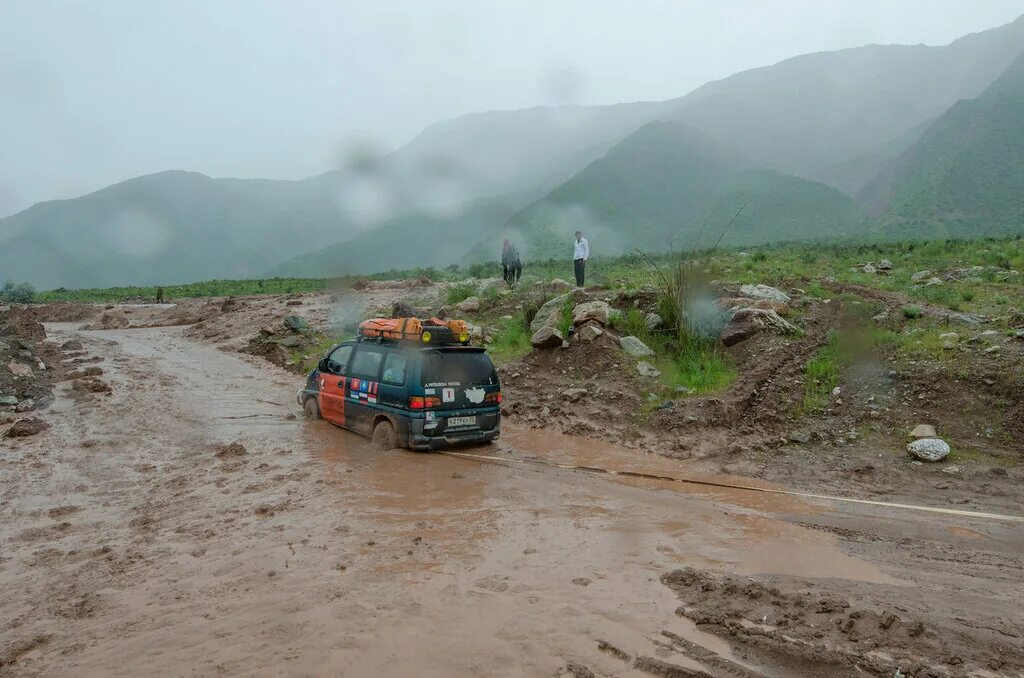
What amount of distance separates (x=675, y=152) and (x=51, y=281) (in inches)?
4719

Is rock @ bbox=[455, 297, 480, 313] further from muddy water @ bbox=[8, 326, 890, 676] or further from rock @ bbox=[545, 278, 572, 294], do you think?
muddy water @ bbox=[8, 326, 890, 676]

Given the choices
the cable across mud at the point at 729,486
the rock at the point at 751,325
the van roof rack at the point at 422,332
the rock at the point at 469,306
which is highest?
the rock at the point at 469,306

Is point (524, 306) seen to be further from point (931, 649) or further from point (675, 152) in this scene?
point (675, 152)

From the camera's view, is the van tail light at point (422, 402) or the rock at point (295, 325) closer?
the van tail light at point (422, 402)

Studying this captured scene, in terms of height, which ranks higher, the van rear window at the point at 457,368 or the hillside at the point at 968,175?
the hillside at the point at 968,175

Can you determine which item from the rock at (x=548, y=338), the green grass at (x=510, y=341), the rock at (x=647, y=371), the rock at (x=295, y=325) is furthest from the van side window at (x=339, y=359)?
the rock at (x=295, y=325)

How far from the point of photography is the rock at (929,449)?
7746mm

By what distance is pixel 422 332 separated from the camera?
8.43 meters

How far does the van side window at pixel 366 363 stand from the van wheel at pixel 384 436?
71 cm

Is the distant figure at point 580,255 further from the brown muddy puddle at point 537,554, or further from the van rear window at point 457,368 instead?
the brown muddy puddle at point 537,554

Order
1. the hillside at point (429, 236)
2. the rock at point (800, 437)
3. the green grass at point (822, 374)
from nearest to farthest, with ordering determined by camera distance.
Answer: the rock at point (800, 437), the green grass at point (822, 374), the hillside at point (429, 236)

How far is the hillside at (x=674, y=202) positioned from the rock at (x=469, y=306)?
4640 centimetres

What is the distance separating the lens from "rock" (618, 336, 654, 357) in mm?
12273

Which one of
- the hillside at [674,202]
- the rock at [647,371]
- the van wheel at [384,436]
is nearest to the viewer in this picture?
the van wheel at [384,436]
